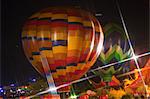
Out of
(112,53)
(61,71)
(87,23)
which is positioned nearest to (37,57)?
(61,71)

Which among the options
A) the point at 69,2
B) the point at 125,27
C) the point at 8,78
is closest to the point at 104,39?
the point at 125,27

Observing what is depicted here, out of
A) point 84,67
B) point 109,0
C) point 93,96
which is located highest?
point 109,0

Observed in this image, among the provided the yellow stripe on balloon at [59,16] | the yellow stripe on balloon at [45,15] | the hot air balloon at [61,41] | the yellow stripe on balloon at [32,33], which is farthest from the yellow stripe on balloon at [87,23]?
the yellow stripe on balloon at [32,33]

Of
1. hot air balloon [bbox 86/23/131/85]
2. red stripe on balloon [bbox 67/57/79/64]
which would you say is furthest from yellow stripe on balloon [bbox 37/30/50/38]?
hot air balloon [bbox 86/23/131/85]

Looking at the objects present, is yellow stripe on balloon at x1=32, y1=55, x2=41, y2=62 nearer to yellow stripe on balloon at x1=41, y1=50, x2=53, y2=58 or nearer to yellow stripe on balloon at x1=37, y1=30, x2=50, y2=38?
yellow stripe on balloon at x1=41, y1=50, x2=53, y2=58

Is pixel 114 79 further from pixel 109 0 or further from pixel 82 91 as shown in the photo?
pixel 109 0
